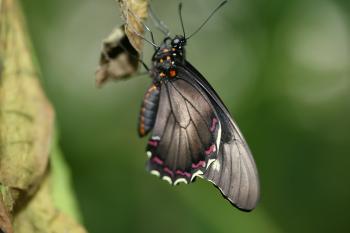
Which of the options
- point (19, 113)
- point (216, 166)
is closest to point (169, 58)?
point (216, 166)

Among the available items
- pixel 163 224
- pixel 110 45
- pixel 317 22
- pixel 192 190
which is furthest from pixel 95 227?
Result: pixel 317 22

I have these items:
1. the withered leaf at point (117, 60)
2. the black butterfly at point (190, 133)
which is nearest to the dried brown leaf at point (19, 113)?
the withered leaf at point (117, 60)

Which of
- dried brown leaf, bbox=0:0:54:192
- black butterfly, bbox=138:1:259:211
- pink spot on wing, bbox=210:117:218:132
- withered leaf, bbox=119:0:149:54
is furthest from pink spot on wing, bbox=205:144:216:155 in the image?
dried brown leaf, bbox=0:0:54:192

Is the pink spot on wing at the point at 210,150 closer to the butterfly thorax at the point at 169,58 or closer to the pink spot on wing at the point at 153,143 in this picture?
the pink spot on wing at the point at 153,143

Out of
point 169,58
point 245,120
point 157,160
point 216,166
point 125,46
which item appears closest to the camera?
point 125,46

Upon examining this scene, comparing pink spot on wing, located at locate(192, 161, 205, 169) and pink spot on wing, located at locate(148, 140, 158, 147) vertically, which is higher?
pink spot on wing, located at locate(148, 140, 158, 147)

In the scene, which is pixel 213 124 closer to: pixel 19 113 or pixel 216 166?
pixel 216 166

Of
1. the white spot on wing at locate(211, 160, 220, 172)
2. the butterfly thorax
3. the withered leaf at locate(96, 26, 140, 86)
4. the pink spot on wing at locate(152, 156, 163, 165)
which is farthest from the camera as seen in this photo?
the butterfly thorax

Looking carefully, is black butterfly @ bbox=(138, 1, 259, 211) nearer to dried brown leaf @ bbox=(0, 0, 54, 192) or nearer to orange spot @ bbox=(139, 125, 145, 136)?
orange spot @ bbox=(139, 125, 145, 136)
